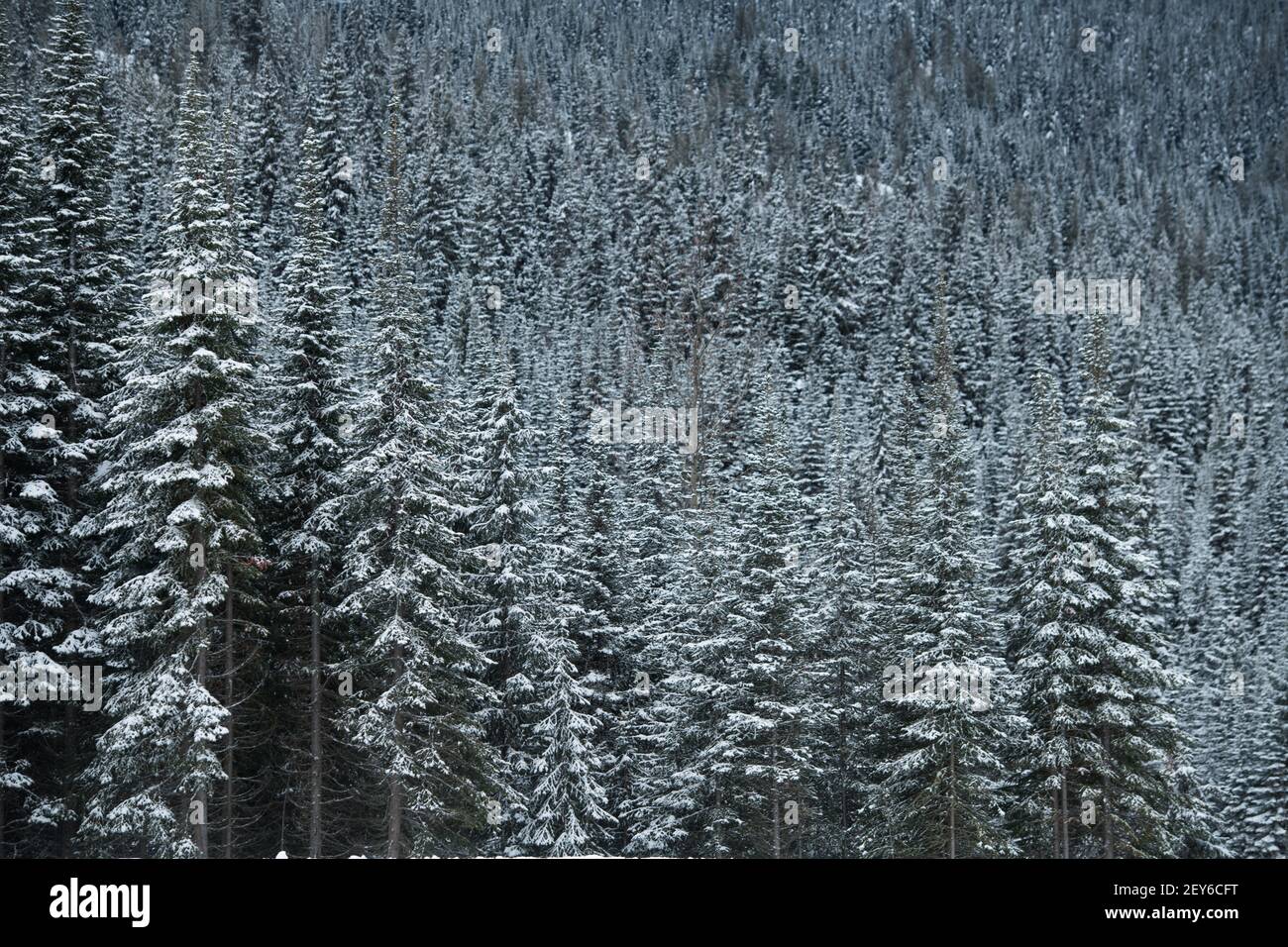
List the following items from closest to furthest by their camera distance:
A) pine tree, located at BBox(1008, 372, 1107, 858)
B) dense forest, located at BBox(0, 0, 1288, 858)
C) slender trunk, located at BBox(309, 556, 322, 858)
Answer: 1. dense forest, located at BBox(0, 0, 1288, 858)
2. slender trunk, located at BBox(309, 556, 322, 858)
3. pine tree, located at BBox(1008, 372, 1107, 858)

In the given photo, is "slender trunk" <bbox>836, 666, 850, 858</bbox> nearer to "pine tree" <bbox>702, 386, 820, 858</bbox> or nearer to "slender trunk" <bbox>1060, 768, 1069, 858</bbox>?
"pine tree" <bbox>702, 386, 820, 858</bbox>

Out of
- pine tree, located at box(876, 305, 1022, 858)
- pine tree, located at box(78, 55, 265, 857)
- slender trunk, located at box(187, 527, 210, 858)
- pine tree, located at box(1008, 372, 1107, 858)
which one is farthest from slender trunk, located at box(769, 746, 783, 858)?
slender trunk, located at box(187, 527, 210, 858)

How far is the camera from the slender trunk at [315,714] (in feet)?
86.2

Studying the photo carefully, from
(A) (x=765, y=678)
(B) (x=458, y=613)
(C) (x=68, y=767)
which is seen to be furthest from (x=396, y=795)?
(A) (x=765, y=678)

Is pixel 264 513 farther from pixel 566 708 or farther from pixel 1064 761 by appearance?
pixel 1064 761

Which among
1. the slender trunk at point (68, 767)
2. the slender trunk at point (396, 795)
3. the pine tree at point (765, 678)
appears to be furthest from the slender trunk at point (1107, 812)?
the slender trunk at point (68, 767)

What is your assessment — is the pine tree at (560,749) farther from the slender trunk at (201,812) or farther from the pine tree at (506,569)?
the slender trunk at (201,812)

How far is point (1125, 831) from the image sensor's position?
29984mm

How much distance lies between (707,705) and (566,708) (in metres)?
5.24

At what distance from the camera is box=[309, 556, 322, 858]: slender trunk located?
86.2ft

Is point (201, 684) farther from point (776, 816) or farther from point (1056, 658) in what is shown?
point (1056, 658)

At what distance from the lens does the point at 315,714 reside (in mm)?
26703

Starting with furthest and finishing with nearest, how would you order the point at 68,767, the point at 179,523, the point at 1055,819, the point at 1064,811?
the point at 1055,819
the point at 1064,811
the point at 68,767
the point at 179,523
